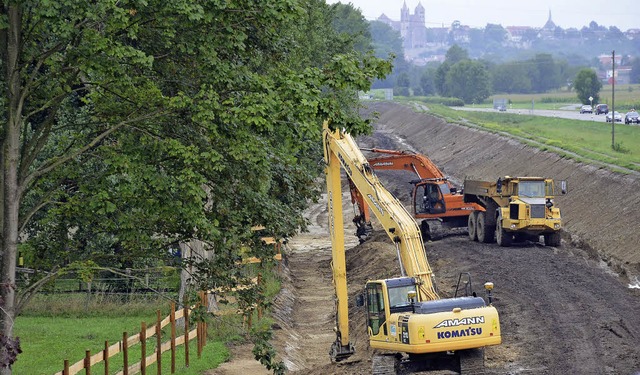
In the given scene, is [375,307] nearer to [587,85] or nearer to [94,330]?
[94,330]

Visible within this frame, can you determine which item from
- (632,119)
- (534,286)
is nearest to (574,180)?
(534,286)

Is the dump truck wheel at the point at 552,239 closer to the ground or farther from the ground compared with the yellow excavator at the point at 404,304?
closer to the ground

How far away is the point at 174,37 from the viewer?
57.4 feet

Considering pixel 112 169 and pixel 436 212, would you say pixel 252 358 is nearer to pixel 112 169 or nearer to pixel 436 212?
pixel 112 169

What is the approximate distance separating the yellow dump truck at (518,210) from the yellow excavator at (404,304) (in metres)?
14.9

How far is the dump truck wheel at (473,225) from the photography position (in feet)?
143

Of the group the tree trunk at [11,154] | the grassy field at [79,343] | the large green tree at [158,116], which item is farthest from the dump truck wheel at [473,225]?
the tree trunk at [11,154]

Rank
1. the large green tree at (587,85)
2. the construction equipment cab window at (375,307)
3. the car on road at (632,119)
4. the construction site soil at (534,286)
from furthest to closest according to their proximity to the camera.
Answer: the large green tree at (587,85), the car on road at (632,119), the construction site soil at (534,286), the construction equipment cab window at (375,307)

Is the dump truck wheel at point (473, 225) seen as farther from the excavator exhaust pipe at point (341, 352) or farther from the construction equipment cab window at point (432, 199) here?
the excavator exhaust pipe at point (341, 352)

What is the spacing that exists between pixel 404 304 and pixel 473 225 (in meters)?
23.3

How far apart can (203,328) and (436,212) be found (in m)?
20.8

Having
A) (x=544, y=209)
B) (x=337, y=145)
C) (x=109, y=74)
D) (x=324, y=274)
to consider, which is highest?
(x=109, y=74)

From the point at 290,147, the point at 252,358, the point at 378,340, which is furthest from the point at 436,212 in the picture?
the point at 290,147

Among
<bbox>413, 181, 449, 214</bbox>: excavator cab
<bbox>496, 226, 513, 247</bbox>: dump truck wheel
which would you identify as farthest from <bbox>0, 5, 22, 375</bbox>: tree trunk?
<bbox>413, 181, 449, 214</bbox>: excavator cab
